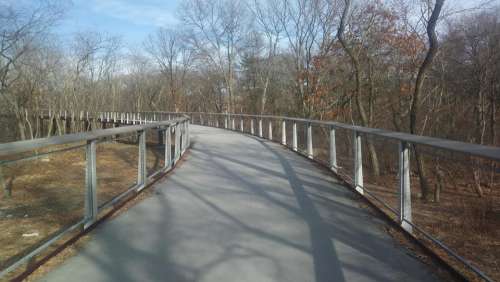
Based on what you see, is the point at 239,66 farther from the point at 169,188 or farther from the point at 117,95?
the point at 169,188

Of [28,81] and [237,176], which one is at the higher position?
[28,81]

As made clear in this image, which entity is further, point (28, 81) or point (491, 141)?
point (28, 81)

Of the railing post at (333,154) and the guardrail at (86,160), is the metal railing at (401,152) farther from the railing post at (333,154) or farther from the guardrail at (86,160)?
the guardrail at (86,160)

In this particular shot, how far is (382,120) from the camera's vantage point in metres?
28.9

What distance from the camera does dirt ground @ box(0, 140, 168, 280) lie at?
22.7 ft

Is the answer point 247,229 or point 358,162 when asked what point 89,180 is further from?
point 358,162

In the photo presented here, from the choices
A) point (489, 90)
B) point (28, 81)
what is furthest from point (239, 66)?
point (489, 90)

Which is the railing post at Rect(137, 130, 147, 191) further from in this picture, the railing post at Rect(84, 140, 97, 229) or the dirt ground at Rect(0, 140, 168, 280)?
the railing post at Rect(84, 140, 97, 229)

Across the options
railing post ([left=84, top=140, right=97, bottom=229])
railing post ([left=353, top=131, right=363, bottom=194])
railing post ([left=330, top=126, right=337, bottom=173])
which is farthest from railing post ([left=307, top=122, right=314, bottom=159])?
railing post ([left=84, top=140, right=97, bottom=229])

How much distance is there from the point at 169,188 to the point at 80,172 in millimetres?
11338

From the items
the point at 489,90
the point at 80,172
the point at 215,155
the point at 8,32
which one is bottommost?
the point at 80,172

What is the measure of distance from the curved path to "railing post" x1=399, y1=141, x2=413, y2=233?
1.09 ft

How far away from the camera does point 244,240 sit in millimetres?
4453

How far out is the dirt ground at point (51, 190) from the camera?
692 centimetres
